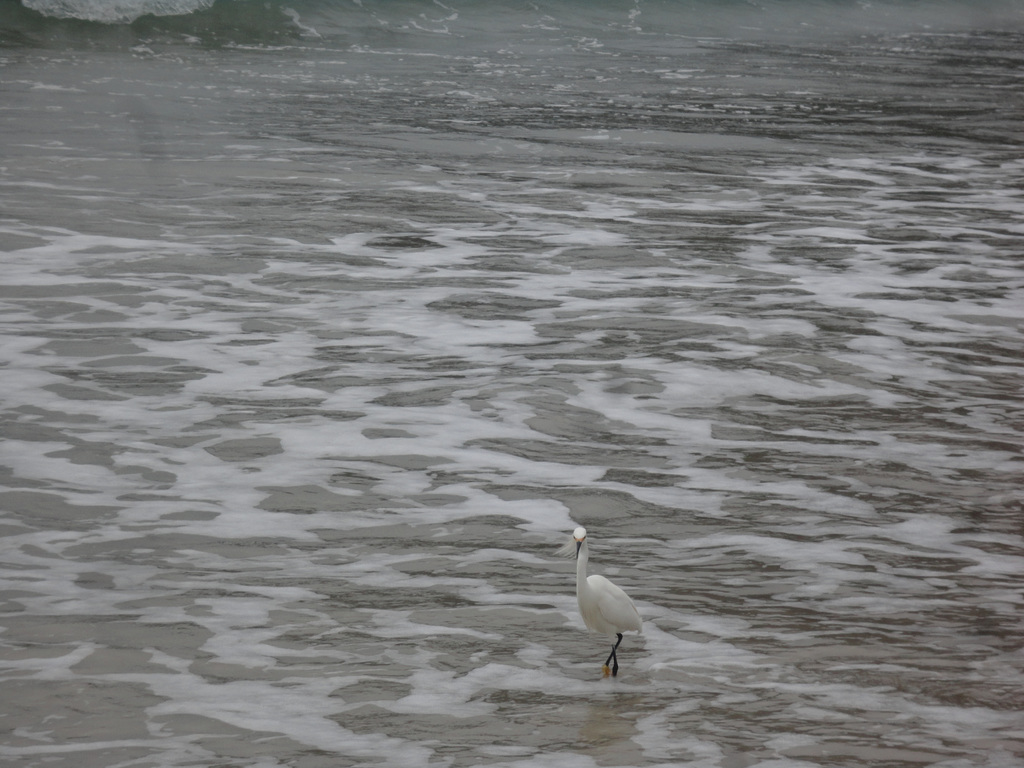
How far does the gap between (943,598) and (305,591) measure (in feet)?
7.20

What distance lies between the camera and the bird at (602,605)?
12.3 feet

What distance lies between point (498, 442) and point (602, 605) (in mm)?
2030

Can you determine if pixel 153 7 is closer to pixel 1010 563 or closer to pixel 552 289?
pixel 552 289

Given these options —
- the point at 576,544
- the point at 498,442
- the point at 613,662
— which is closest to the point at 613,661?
the point at 613,662

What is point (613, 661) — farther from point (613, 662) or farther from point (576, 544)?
point (576, 544)

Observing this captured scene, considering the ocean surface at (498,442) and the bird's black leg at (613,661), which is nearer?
the ocean surface at (498,442)

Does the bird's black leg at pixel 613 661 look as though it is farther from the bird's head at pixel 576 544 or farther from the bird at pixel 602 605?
the bird's head at pixel 576 544

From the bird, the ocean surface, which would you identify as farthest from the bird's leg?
the ocean surface

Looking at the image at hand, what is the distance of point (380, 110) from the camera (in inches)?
544

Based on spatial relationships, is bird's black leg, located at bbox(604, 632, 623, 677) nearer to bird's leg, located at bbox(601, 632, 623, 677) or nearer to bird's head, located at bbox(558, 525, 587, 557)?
bird's leg, located at bbox(601, 632, 623, 677)

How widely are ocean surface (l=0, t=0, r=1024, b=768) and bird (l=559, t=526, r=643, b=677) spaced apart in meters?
0.20

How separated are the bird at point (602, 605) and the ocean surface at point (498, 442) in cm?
20

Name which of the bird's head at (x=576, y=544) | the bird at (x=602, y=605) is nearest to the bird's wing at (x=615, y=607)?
the bird at (x=602, y=605)

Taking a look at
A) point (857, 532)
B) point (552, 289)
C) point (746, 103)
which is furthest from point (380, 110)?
point (857, 532)
